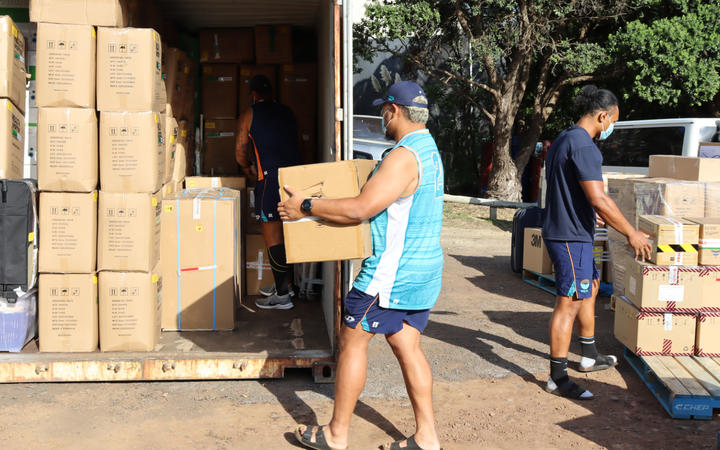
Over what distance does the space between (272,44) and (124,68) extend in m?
2.51

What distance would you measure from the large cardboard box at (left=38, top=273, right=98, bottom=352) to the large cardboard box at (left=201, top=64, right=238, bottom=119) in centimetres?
279

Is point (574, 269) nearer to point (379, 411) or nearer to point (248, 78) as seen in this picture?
point (379, 411)

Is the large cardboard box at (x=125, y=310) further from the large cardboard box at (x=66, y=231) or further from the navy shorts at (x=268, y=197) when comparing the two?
the navy shorts at (x=268, y=197)

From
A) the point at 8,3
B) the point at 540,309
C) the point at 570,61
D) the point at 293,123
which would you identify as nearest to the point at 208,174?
the point at 293,123

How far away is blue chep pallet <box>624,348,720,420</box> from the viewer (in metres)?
4.43

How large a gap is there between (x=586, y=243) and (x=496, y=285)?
3.65 metres

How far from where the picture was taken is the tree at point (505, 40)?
13.8 metres

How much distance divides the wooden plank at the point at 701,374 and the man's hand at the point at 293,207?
2.83m

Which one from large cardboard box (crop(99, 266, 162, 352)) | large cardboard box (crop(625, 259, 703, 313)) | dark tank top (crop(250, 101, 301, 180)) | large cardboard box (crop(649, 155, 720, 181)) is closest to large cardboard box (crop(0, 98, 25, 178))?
large cardboard box (crop(99, 266, 162, 352))

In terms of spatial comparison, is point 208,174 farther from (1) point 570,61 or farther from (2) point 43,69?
(1) point 570,61

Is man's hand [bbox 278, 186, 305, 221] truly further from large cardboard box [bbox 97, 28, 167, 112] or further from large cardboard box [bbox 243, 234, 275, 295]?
large cardboard box [bbox 243, 234, 275, 295]

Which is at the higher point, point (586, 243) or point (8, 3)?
point (8, 3)

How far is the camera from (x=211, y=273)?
5629 millimetres

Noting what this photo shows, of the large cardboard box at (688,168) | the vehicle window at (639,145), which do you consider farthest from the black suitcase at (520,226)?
the large cardboard box at (688,168)
